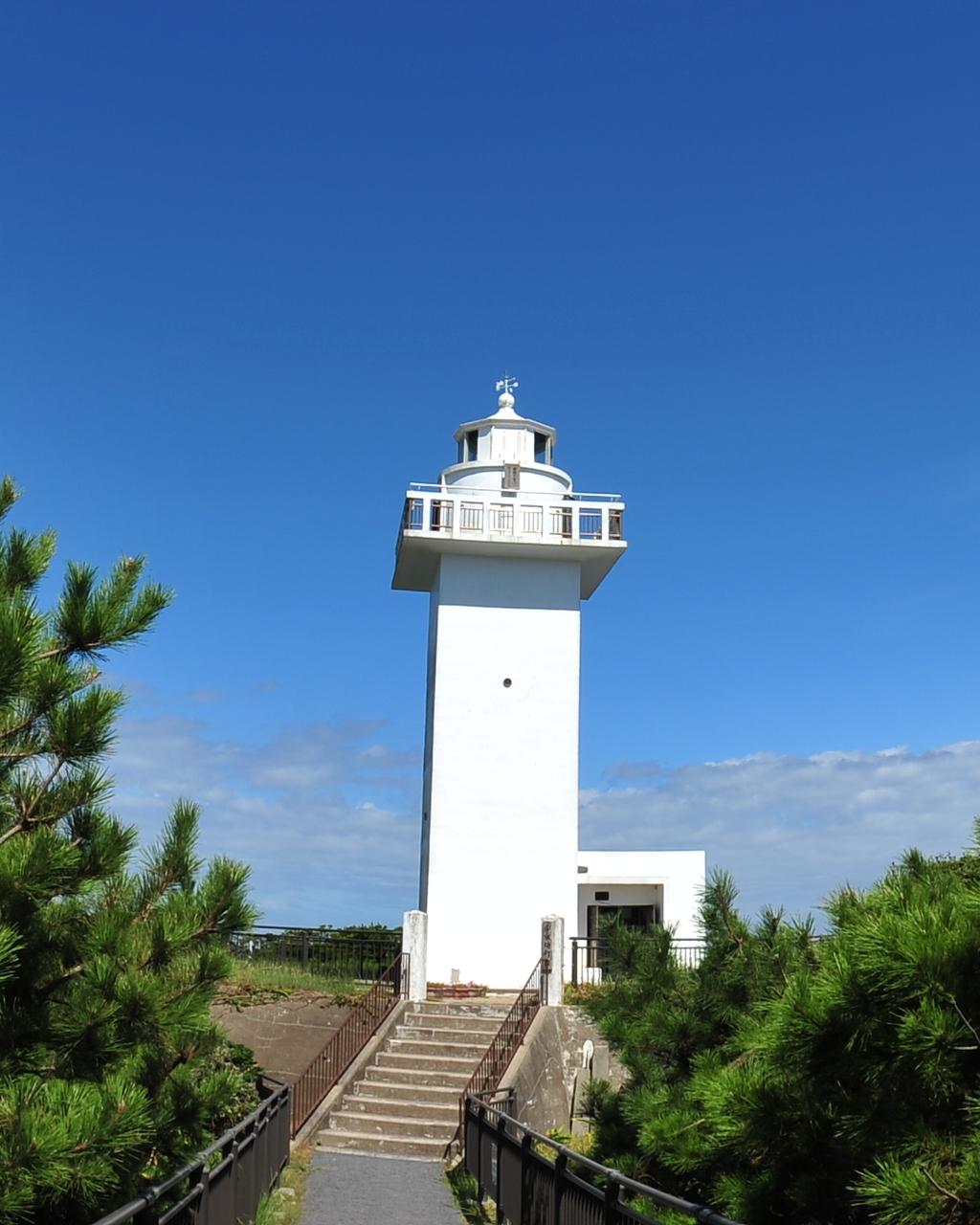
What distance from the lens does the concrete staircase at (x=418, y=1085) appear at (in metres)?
13.9

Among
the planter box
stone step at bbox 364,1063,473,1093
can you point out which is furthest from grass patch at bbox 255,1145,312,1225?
the planter box

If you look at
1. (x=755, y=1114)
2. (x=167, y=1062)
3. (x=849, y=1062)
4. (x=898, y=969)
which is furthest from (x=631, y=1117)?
(x=898, y=969)

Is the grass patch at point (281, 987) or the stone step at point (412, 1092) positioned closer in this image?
the stone step at point (412, 1092)

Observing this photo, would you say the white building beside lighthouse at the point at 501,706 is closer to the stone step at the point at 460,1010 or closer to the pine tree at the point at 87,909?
the stone step at the point at 460,1010

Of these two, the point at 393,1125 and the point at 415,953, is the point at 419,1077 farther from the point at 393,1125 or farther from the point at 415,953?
the point at 415,953

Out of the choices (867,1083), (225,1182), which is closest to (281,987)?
(225,1182)

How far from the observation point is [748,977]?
8867mm

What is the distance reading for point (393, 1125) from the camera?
563 inches

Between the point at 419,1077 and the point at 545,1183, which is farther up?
the point at 545,1183

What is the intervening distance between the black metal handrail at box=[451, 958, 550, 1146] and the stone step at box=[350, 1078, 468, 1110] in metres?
0.22

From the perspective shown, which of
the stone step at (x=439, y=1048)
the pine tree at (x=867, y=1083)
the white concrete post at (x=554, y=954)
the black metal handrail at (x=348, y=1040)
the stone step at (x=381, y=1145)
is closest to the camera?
the pine tree at (x=867, y=1083)

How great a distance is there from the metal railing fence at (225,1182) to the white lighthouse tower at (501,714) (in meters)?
9.92

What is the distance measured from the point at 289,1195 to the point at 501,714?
39.4ft

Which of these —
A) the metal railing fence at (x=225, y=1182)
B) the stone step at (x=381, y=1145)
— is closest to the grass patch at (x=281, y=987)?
the stone step at (x=381, y=1145)
